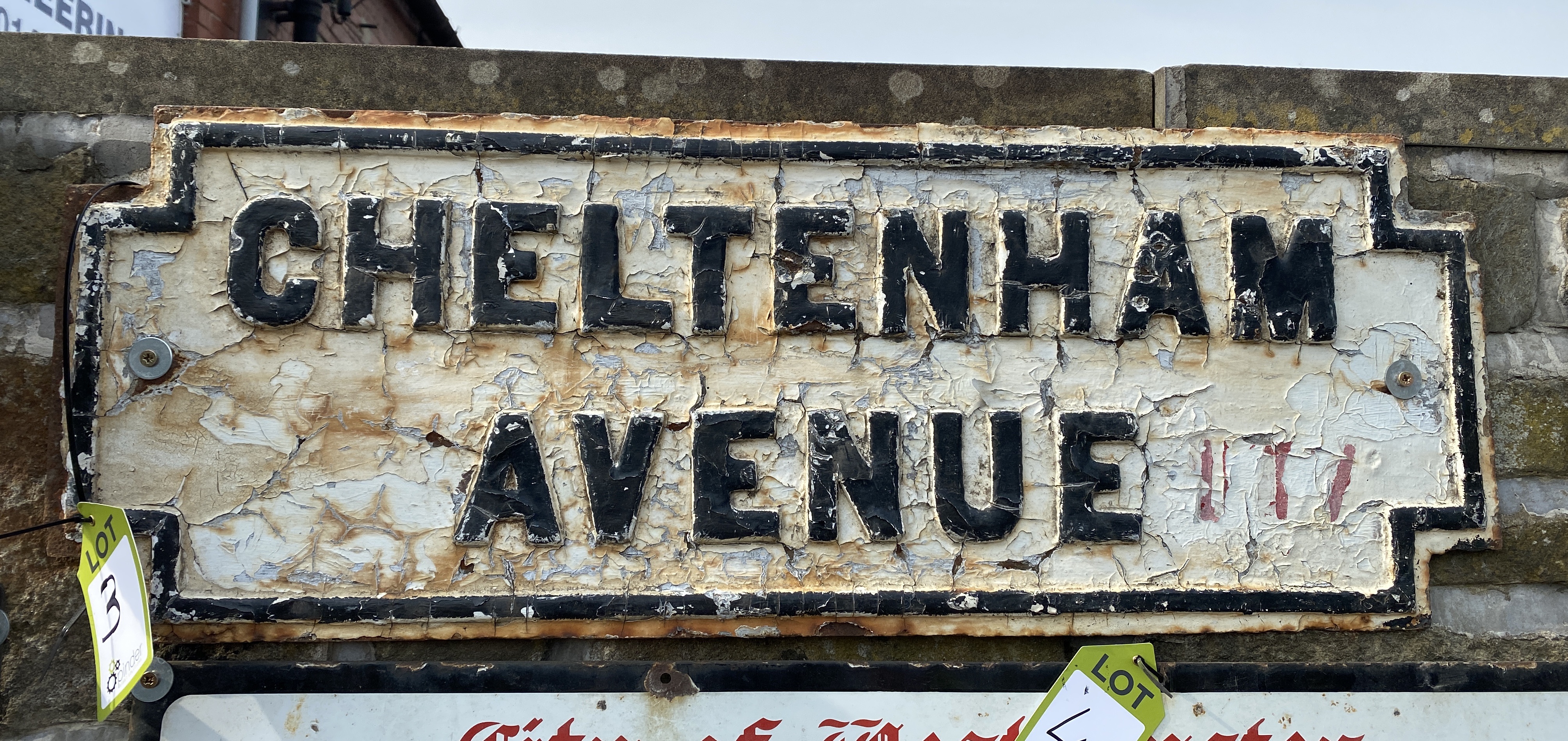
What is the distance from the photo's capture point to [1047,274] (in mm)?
2033

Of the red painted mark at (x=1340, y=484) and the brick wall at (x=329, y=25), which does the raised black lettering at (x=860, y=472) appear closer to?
the red painted mark at (x=1340, y=484)

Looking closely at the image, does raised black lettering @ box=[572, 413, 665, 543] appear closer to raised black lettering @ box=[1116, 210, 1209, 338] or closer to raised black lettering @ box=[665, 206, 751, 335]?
raised black lettering @ box=[665, 206, 751, 335]

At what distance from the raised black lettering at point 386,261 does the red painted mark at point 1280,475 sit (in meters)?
1.86

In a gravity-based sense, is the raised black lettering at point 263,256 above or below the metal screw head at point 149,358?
above

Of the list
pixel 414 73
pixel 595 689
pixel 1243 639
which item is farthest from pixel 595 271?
pixel 1243 639

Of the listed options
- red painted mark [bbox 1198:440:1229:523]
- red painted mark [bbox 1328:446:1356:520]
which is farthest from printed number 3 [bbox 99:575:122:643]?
red painted mark [bbox 1328:446:1356:520]

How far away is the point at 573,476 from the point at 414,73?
1007 millimetres

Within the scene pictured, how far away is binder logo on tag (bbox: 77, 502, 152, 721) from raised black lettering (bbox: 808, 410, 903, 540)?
1298mm

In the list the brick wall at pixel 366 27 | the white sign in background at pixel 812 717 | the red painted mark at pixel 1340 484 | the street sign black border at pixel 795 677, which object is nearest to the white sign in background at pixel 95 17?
the brick wall at pixel 366 27

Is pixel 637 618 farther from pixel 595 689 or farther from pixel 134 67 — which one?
pixel 134 67

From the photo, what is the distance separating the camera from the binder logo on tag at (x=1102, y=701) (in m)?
1.91

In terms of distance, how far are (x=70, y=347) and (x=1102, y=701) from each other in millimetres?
2295

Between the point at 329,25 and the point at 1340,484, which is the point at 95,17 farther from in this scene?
the point at 1340,484

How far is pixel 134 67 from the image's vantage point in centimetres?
204
